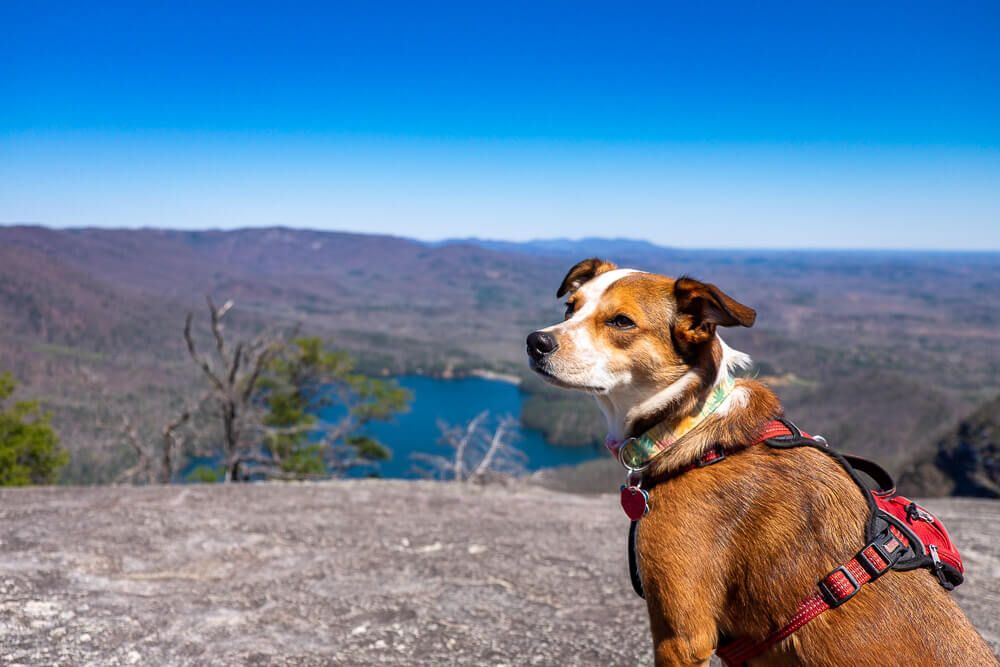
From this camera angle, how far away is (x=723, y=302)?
2.86 meters

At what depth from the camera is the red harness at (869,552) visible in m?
2.60

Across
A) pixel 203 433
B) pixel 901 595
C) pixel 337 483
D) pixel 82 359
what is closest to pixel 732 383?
pixel 901 595

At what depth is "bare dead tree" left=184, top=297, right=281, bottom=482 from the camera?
1781 centimetres

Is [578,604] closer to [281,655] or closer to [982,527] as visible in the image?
[281,655]

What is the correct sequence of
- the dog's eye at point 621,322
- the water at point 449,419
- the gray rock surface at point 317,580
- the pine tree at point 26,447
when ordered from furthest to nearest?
1. the water at point 449,419
2. the pine tree at point 26,447
3. the gray rock surface at point 317,580
4. the dog's eye at point 621,322

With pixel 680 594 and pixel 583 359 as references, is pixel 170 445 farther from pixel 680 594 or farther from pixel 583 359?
pixel 680 594

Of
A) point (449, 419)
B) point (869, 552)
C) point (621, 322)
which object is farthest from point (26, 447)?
point (449, 419)

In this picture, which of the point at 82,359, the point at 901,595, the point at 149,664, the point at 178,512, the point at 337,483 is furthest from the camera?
the point at 82,359

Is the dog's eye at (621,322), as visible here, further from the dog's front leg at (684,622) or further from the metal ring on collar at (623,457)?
the dog's front leg at (684,622)

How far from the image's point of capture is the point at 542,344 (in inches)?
125

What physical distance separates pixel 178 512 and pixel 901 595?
26.7 feet

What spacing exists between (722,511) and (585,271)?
1.70 metres

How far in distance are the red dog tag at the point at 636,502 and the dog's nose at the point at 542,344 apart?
2.50ft

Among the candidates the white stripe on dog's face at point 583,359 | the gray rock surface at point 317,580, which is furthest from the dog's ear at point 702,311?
the gray rock surface at point 317,580
